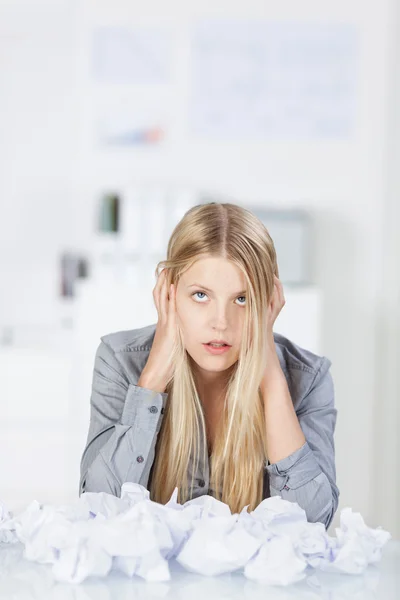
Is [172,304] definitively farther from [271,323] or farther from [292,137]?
[292,137]

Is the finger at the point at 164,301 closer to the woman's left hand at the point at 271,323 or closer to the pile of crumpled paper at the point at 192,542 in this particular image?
the woman's left hand at the point at 271,323

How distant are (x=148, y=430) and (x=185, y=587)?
0.45 meters

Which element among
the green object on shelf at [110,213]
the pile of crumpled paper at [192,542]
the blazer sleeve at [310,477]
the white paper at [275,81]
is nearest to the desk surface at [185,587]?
the pile of crumpled paper at [192,542]

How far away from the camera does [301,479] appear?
1.32 metres

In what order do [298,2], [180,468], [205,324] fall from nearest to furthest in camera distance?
1. [205,324]
2. [180,468]
3. [298,2]

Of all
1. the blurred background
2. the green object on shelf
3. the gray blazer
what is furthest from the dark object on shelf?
the gray blazer

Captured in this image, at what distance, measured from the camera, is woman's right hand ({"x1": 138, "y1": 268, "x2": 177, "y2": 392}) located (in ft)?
4.47

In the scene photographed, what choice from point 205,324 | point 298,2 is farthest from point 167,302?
point 298,2

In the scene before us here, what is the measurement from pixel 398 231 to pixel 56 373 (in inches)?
53.4

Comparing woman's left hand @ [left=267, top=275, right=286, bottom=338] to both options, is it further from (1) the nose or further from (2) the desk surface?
(2) the desk surface

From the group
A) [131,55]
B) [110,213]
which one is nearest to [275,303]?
[110,213]

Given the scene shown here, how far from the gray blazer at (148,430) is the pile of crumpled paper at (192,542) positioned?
30 cm

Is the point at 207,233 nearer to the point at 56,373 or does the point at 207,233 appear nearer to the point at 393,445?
the point at 56,373

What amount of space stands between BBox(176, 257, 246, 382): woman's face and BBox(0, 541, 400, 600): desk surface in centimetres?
38
